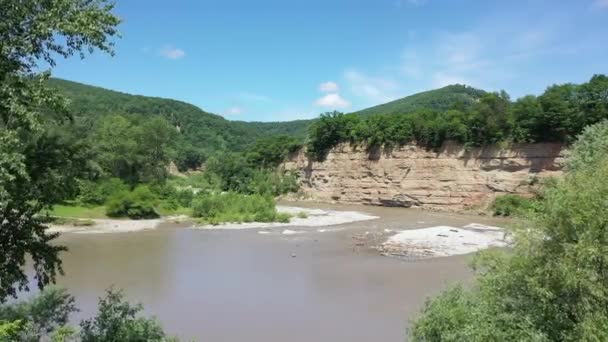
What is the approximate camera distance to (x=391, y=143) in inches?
2494

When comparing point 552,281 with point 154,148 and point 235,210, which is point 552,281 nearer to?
point 235,210

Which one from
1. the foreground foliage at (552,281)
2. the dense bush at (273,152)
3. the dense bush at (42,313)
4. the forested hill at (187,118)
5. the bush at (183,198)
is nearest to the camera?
the foreground foliage at (552,281)

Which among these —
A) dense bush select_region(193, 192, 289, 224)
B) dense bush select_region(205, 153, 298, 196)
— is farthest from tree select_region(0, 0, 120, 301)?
dense bush select_region(205, 153, 298, 196)

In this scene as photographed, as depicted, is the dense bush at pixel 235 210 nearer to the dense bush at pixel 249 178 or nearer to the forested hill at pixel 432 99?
the dense bush at pixel 249 178

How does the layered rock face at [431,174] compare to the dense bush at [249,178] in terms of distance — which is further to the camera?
the dense bush at [249,178]

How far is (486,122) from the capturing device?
55312 millimetres

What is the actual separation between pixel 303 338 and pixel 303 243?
746 inches

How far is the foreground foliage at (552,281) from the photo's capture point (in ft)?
27.7

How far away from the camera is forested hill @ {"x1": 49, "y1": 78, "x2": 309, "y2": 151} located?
413 feet

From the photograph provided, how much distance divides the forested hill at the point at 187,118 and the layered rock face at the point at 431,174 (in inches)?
2177

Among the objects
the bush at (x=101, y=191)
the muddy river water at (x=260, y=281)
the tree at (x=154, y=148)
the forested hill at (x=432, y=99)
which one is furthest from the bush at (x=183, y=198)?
the forested hill at (x=432, y=99)

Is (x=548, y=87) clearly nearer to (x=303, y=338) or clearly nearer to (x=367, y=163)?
(x=367, y=163)

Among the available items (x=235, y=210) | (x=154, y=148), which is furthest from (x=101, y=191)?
(x=235, y=210)

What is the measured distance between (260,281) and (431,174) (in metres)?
40.1
